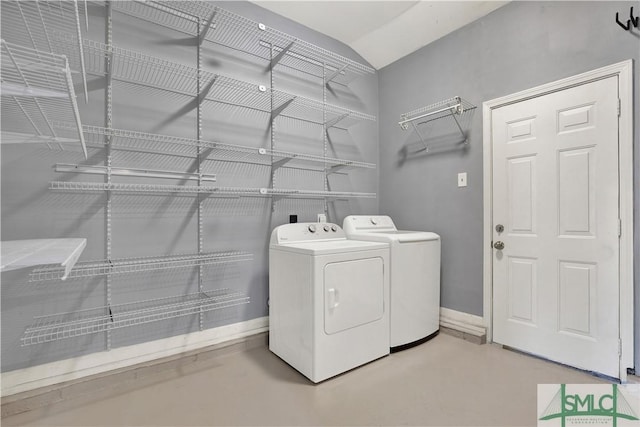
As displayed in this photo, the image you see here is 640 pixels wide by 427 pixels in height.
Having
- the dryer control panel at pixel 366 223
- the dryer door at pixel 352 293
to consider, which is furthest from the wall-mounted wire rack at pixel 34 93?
the dryer control panel at pixel 366 223

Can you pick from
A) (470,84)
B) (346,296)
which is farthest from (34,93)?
(470,84)

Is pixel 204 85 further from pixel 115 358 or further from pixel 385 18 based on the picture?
pixel 115 358

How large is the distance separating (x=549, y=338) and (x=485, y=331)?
0.42 meters

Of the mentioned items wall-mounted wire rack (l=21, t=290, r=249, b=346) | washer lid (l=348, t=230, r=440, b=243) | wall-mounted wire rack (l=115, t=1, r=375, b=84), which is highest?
wall-mounted wire rack (l=115, t=1, r=375, b=84)

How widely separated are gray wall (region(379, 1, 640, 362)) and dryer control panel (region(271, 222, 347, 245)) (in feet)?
3.03

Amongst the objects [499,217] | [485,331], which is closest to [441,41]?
[499,217]

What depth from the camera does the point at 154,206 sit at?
1986 millimetres

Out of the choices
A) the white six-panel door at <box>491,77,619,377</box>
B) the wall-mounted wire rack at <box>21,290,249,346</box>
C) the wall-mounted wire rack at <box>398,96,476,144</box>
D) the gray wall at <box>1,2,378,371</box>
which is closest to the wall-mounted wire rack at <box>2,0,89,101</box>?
the gray wall at <box>1,2,378,371</box>

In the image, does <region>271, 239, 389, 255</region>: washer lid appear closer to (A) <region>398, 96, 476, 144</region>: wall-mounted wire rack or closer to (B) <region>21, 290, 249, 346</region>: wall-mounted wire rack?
(B) <region>21, 290, 249, 346</region>: wall-mounted wire rack

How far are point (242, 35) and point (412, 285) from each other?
243 centimetres

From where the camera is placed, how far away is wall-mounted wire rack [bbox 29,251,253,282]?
5.36 feet

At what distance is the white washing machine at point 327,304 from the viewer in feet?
5.90
